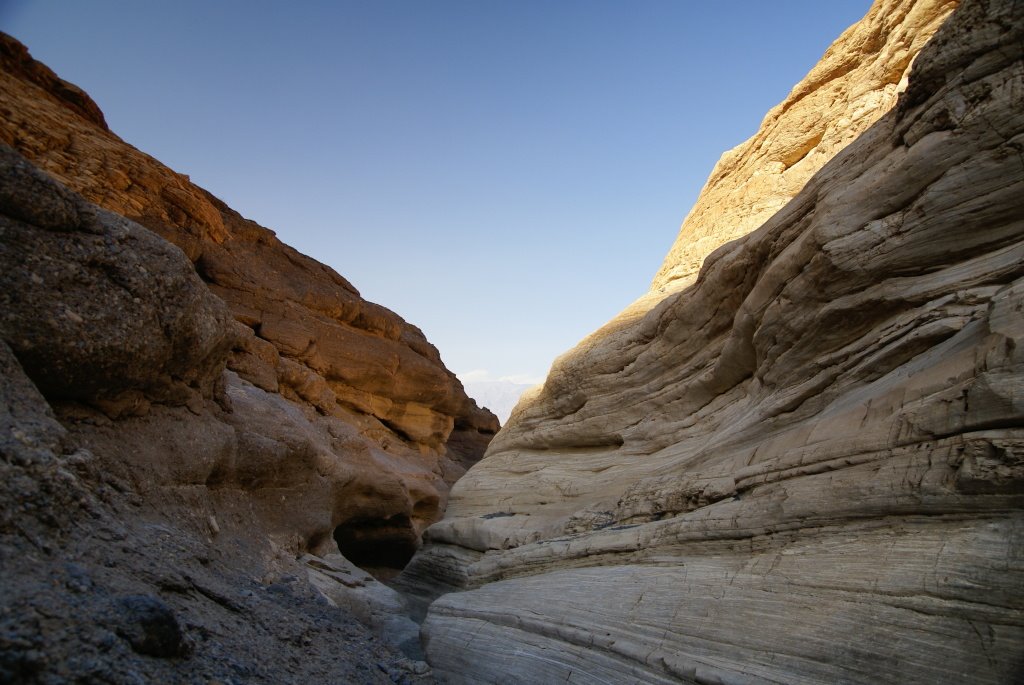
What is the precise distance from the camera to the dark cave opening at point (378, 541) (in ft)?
48.8

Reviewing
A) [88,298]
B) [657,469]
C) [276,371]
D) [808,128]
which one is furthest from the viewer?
[276,371]

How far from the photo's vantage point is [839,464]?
197 inches

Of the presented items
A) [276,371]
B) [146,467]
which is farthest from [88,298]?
[276,371]

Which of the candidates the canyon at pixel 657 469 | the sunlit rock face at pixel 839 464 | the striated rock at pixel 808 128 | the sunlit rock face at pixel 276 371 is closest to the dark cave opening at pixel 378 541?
the sunlit rock face at pixel 276 371

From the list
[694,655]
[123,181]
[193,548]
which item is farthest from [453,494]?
[123,181]

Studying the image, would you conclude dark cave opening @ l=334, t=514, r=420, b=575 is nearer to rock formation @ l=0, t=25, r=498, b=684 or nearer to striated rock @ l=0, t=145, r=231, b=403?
rock formation @ l=0, t=25, r=498, b=684

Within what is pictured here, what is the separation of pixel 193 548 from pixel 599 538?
4.64m

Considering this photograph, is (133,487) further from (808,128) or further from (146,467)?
(808,128)

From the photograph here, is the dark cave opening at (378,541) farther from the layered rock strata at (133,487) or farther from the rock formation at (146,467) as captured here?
the layered rock strata at (133,487)

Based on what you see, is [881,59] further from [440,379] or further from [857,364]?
[440,379]

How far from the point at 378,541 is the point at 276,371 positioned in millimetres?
5304

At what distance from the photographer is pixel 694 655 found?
470cm

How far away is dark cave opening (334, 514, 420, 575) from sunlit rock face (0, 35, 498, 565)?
0.19 feet

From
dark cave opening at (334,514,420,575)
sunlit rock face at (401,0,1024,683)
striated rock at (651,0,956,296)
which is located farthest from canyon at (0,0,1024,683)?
dark cave opening at (334,514,420,575)
